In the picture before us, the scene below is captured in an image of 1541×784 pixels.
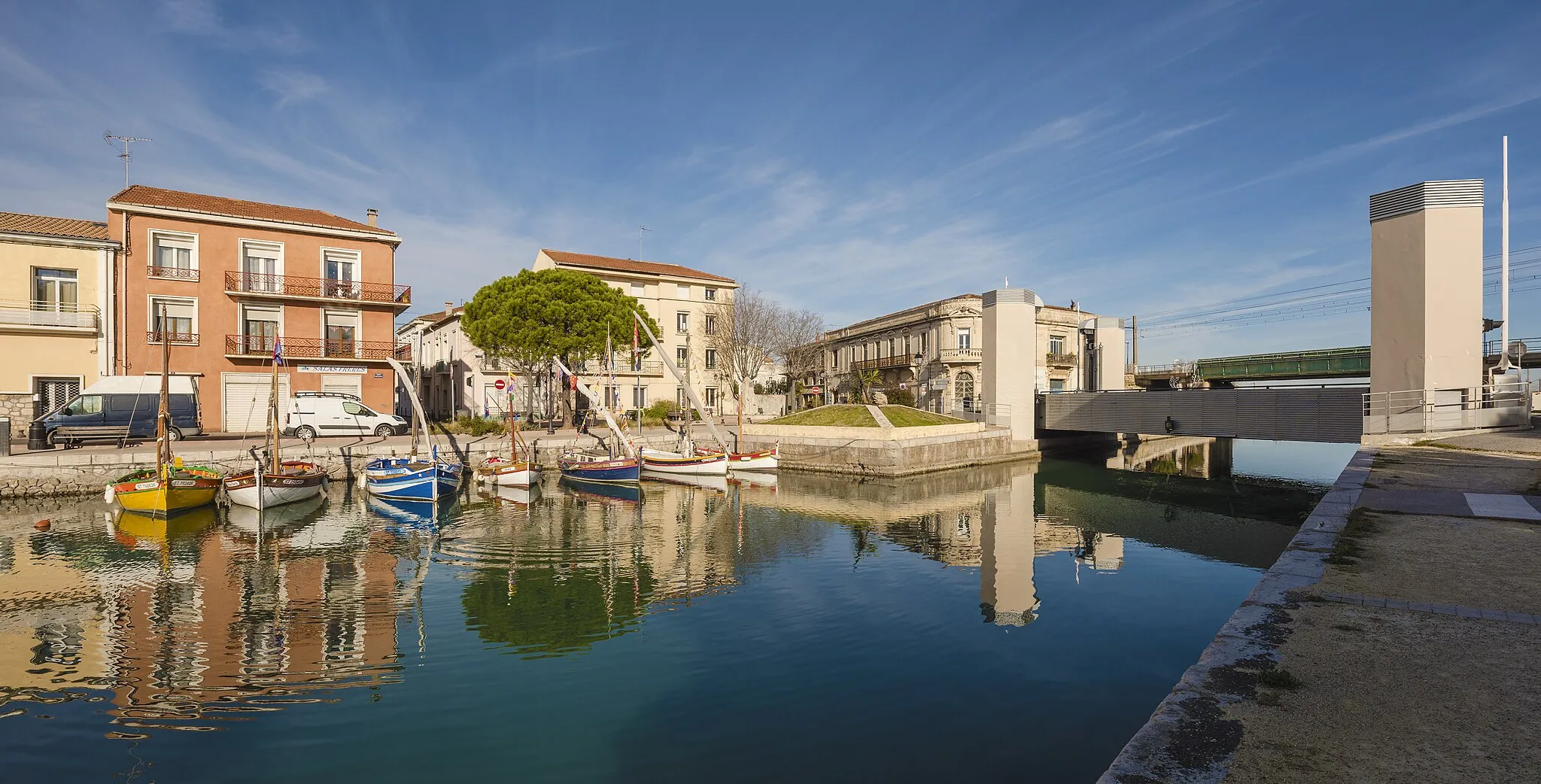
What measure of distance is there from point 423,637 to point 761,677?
594cm

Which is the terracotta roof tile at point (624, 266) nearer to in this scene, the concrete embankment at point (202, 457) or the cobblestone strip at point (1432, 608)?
the concrete embankment at point (202, 457)

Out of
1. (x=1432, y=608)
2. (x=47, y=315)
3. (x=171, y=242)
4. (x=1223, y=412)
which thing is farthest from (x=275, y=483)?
(x=1223, y=412)

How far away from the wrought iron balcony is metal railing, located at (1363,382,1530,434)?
174 ft

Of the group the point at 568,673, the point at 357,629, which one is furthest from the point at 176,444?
the point at 568,673

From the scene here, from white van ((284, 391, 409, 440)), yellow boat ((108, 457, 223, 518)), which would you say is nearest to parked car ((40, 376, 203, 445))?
white van ((284, 391, 409, 440))

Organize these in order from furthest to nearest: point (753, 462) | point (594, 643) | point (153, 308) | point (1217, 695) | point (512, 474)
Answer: point (153, 308), point (753, 462), point (512, 474), point (594, 643), point (1217, 695)

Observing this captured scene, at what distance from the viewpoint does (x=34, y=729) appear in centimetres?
841

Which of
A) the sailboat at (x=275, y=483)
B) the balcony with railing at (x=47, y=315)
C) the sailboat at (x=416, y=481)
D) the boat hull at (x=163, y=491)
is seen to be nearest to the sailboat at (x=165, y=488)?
the boat hull at (x=163, y=491)

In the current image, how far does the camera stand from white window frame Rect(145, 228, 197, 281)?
112 feet

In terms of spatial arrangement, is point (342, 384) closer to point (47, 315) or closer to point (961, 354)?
point (47, 315)

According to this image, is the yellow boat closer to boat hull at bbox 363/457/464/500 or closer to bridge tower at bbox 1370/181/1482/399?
boat hull at bbox 363/457/464/500

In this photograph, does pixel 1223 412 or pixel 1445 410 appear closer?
Answer: pixel 1445 410

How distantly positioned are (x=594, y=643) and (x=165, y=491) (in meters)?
18.5

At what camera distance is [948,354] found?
181 feet
